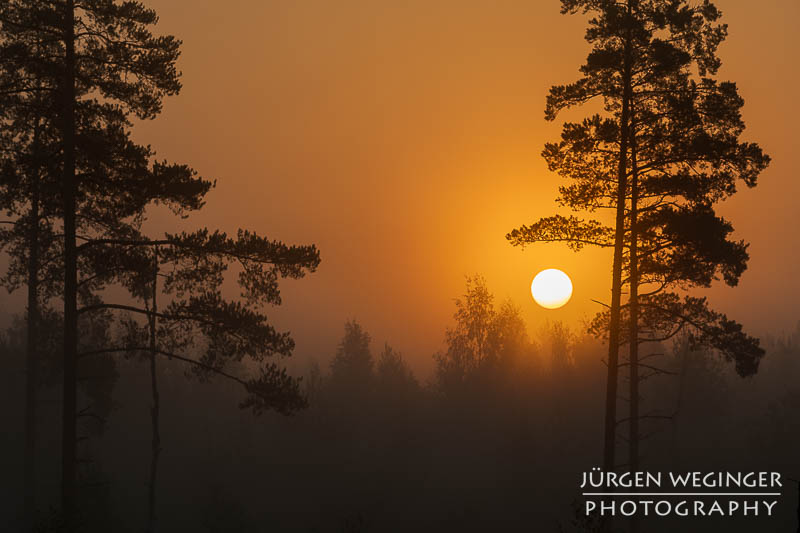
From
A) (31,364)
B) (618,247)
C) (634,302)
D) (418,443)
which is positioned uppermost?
(618,247)

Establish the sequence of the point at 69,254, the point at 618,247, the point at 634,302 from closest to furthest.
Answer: the point at 69,254 < the point at 618,247 < the point at 634,302

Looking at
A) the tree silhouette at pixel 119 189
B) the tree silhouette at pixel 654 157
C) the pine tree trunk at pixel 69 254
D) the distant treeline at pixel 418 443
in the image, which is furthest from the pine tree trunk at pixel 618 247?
the distant treeline at pixel 418 443

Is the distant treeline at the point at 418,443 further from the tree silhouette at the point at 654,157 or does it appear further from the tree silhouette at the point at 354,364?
the tree silhouette at the point at 654,157

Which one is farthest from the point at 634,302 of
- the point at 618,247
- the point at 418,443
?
the point at 418,443

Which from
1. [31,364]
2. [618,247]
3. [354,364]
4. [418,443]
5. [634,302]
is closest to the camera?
[618,247]

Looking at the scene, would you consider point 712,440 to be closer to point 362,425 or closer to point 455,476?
point 455,476

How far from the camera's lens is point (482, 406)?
6469 cm

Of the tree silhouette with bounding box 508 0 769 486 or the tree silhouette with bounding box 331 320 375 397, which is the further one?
the tree silhouette with bounding box 331 320 375 397

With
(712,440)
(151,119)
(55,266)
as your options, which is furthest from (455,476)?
(151,119)

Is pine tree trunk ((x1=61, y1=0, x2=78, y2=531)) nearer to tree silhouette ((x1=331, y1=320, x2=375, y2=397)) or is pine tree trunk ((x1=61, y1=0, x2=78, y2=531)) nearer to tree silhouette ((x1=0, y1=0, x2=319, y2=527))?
tree silhouette ((x1=0, y1=0, x2=319, y2=527))

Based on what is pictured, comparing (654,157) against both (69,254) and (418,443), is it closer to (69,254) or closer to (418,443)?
(69,254)

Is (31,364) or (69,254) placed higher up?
(69,254)

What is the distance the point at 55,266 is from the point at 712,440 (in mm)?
49367

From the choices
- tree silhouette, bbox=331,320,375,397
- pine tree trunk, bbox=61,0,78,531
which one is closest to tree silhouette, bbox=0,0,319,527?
pine tree trunk, bbox=61,0,78,531
